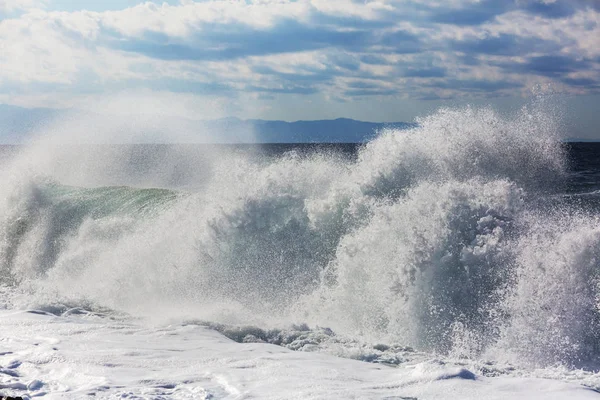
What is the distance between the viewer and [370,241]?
10.2 meters

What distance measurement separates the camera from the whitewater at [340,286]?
22.8 ft

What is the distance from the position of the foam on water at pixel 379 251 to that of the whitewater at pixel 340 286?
3 cm

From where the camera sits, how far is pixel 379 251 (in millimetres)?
9945

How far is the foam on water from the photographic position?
323 inches

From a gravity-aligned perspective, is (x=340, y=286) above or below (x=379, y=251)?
below

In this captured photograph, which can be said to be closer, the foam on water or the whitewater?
the whitewater

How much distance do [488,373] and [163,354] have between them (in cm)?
403

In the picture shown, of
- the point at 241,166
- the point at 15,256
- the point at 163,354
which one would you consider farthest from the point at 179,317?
the point at 15,256

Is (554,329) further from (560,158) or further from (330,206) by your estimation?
(560,158)

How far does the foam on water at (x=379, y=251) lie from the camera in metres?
8.20

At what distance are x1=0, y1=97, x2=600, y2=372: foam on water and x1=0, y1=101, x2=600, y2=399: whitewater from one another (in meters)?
0.03

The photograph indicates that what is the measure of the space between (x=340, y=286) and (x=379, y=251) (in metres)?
0.92

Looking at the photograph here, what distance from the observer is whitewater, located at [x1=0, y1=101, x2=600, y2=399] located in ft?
22.8

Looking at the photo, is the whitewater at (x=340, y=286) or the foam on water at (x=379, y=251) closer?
the whitewater at (x=340, y=286)
